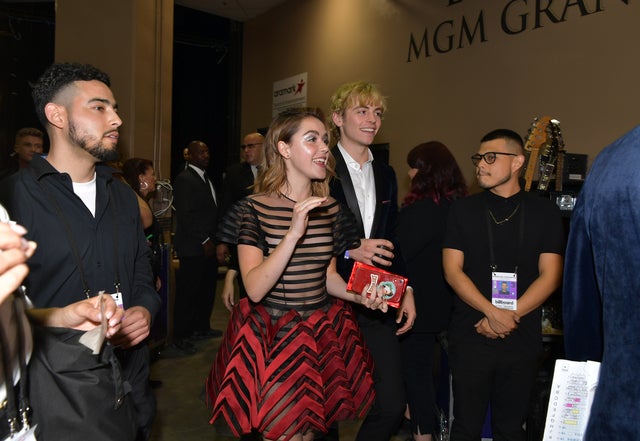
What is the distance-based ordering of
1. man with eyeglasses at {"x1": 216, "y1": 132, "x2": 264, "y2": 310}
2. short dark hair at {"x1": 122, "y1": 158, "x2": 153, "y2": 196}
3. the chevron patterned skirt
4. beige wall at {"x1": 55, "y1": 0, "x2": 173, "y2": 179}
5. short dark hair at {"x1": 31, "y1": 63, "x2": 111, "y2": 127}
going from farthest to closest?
beige wall at {"x1": 55, "y1": 0, "x2": 173, "y2": 179}
man with eyeglasses at {"x1": 216, "y1": 132, "x2": 264, "y2": 310}
short dark hair at {"x1": 122, "y1": 158, "x2": 153, "y2": 196}
short dark hair at {"x1": 31, "y1": 63, "x2": 111, "y2": 127}
the chevron patterned skirt

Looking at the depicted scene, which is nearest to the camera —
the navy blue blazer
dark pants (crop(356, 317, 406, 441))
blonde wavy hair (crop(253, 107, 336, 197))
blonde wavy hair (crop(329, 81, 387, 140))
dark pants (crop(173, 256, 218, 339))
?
the navy blue blazer

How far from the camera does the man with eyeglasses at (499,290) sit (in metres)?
2.53

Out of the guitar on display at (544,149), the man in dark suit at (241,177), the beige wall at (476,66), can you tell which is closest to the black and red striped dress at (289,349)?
the guitar on display at (544,149)

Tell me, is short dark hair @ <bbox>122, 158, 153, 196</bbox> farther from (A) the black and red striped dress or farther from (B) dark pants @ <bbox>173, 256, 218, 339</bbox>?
(A) the black and red striped dress

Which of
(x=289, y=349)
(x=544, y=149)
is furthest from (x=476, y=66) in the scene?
(x=289, y=349)

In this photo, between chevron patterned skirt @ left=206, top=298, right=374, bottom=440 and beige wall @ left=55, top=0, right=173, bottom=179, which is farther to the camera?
beige wall @ left=55, top=0, right=173, bottom=179

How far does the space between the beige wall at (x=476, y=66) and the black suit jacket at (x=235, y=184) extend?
9.06ft

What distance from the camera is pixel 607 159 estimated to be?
1.15 m

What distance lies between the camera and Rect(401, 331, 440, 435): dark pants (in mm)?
3035

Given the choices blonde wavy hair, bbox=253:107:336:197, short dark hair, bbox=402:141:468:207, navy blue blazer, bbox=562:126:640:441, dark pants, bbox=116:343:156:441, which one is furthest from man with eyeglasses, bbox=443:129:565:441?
dark pants, bbox=116:343:156:441

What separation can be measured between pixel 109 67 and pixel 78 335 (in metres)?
4.65

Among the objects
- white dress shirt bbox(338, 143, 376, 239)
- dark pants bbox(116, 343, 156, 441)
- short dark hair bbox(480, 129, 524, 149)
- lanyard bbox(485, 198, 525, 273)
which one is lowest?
dark pants bbox(116, 343, 156, 441)

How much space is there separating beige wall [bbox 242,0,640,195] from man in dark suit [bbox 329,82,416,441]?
307 cm

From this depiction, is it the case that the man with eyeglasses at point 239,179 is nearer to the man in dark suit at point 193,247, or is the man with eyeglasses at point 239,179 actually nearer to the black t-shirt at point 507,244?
the man in dark suit at point 193,247
